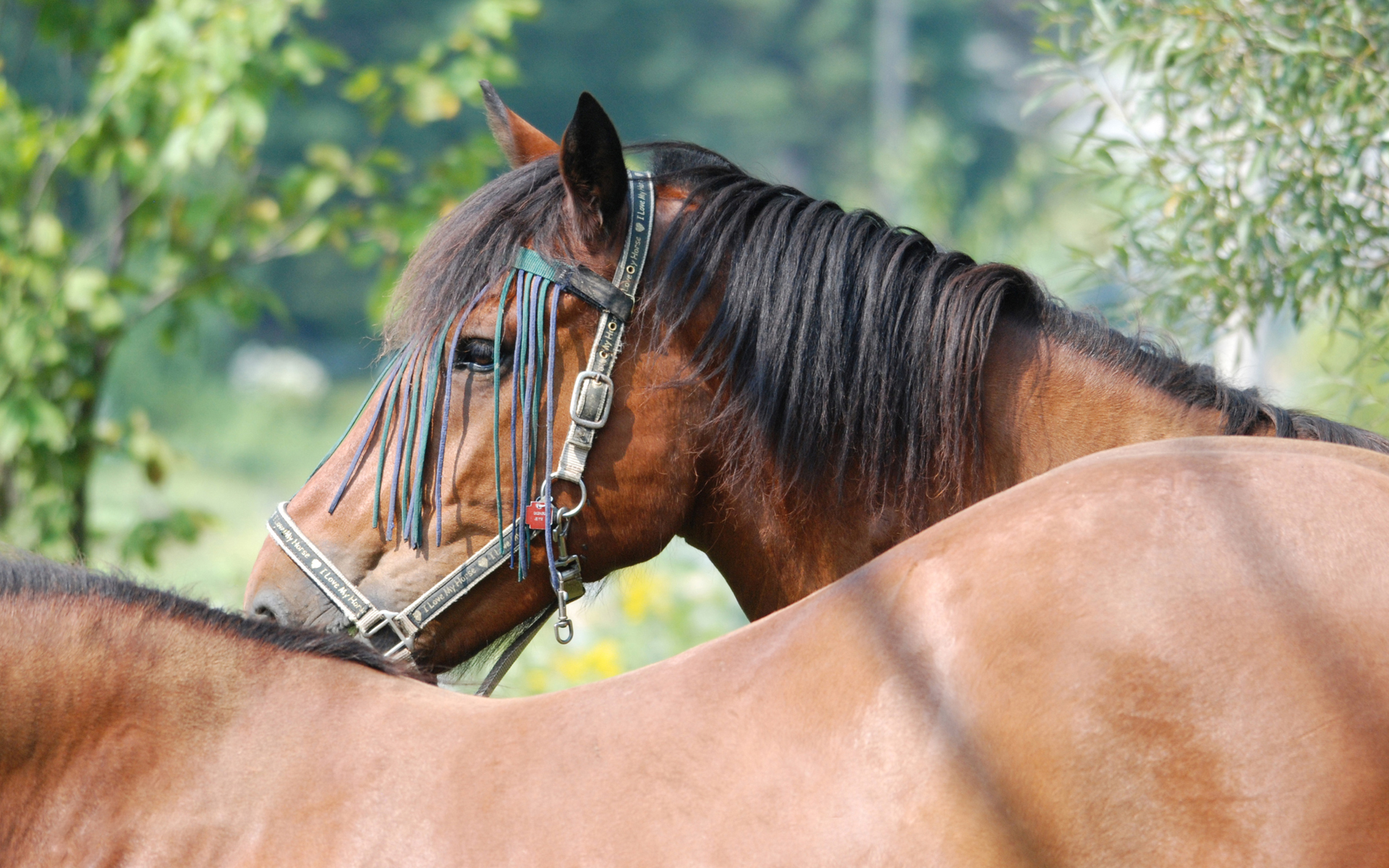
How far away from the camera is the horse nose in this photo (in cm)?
181

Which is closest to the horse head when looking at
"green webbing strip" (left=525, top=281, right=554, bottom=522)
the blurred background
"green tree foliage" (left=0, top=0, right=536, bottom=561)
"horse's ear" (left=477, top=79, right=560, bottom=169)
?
"green webbing strip" (left=525, top=281, right=554, bottom=522)

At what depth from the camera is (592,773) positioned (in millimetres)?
1170

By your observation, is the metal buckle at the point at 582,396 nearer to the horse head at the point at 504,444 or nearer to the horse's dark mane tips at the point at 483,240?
the horse head at the point at 504,444

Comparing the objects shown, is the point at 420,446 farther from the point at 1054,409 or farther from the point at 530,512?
the point at 1054,409

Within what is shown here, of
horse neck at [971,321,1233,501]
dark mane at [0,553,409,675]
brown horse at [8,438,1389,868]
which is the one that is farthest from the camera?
horse neck at [971,321,1233,501]

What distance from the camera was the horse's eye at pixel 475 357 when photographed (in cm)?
187

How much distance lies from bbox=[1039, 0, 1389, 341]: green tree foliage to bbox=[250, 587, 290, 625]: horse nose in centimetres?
197

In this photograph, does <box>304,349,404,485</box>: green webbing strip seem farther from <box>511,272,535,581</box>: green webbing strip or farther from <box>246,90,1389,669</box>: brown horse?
<box>511,272,535,581</box>: green webbing strip

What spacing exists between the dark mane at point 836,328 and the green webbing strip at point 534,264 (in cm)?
3

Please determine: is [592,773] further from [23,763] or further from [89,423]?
[89,423]

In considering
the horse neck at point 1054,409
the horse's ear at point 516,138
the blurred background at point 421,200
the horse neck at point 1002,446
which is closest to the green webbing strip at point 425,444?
the blurred background at point 421,200

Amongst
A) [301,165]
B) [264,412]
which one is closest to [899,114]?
[264,412]

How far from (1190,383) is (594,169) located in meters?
1.02

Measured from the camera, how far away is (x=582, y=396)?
1.83m
